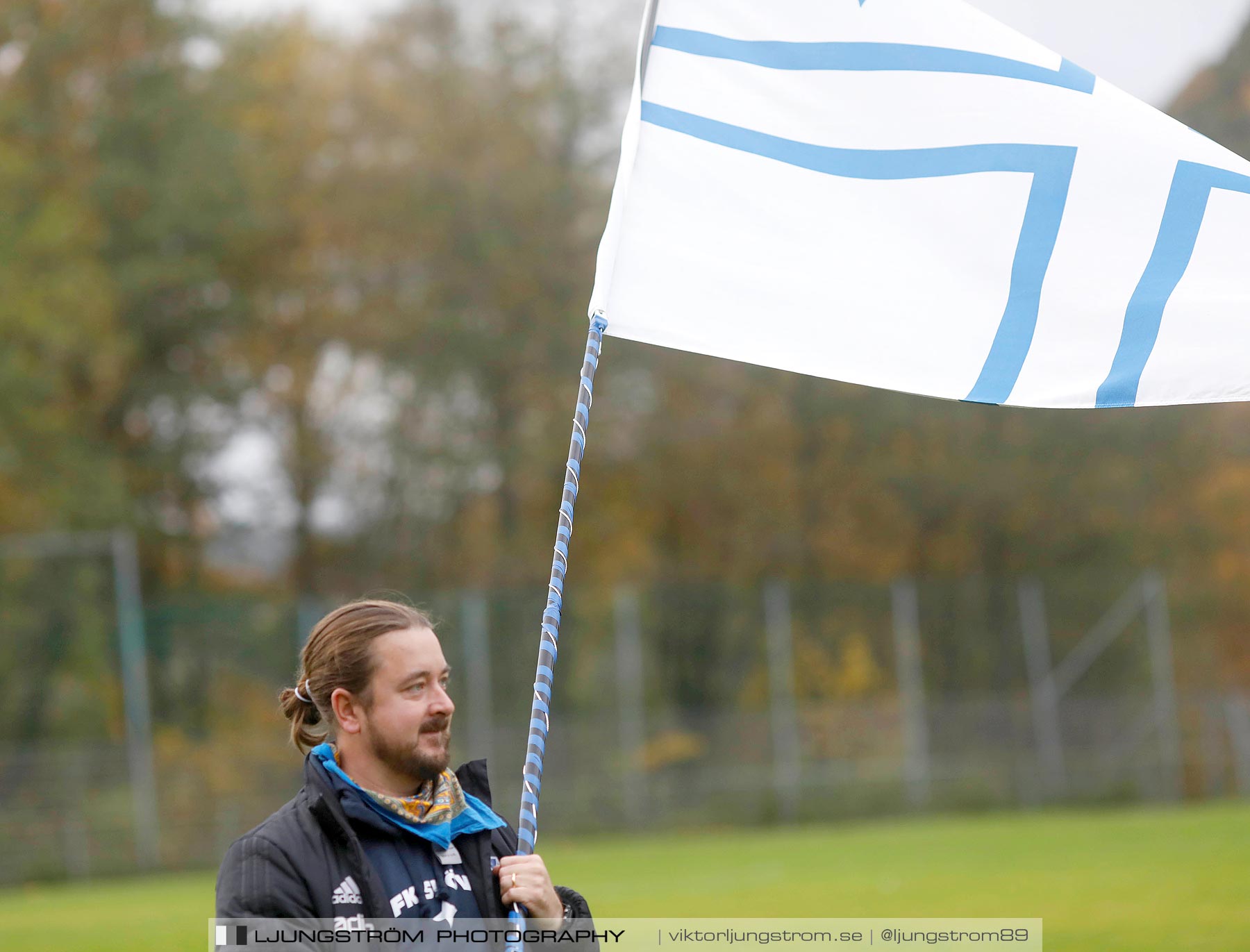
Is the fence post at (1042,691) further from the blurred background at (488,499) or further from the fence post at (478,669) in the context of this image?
the fence post at (478,669)

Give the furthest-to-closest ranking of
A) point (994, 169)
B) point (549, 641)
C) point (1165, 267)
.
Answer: point (994, 169) < point (1165, 267) < point (549, 641)

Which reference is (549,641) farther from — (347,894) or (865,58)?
(865,58)

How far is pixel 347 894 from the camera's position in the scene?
2.67m

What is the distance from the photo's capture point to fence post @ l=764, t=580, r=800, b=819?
20953 millimetres

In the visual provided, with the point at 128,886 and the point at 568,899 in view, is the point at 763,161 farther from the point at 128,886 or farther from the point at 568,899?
the point at 128,886

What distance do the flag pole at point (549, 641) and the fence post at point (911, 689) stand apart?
19.1m

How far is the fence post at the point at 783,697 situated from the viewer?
2095 centimetres

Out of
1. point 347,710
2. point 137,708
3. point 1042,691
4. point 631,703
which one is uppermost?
point 347,710

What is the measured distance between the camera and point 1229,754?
23422mm

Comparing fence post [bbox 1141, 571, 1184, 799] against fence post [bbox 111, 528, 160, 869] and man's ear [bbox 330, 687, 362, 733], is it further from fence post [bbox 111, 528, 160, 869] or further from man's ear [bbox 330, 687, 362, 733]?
man's ear [bbox 330, 687, 362, 733]

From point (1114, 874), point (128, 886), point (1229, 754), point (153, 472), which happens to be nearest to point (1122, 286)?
point (1114, 874)

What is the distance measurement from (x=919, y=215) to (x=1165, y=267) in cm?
53

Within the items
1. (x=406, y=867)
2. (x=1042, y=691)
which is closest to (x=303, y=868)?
(x=406, y=867)

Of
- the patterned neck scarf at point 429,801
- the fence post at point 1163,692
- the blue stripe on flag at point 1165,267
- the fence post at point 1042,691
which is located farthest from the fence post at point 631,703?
the patterned neck scarf at point 429,801
